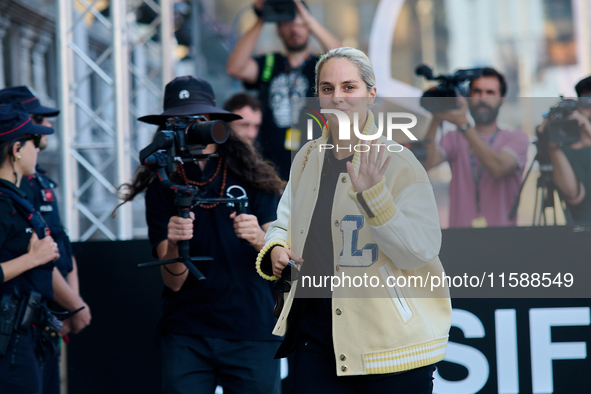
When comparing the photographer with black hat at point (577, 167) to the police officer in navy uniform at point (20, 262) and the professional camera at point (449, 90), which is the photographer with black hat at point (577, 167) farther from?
the police officer in navy uniform at point (20, 262)

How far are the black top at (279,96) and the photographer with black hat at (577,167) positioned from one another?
1.79m

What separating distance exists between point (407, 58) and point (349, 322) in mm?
6505

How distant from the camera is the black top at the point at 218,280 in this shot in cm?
249

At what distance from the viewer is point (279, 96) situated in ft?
15.4

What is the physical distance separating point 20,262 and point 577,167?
9.32ft

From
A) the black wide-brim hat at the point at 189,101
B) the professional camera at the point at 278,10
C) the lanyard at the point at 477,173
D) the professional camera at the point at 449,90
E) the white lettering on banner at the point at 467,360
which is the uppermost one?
the professional camera at the point at 278,10

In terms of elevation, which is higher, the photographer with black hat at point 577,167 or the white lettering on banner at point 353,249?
the photographer with black hat at point 577,167

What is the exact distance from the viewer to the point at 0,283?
A: 2.64 m

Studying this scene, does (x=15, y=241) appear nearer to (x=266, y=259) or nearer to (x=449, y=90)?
(x=266, y=259)

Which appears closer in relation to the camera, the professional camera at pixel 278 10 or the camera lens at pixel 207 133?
the camera lens at pixel 207 133

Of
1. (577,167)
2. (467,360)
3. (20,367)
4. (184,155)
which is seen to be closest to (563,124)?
(577,167)

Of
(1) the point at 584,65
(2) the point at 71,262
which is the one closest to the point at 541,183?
(2) the point at 71,262

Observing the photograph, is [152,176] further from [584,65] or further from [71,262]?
[584,65]

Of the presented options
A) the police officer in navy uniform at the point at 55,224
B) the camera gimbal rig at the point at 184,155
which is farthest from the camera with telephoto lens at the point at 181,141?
the police officer in navy uniform at the point at 55,224
